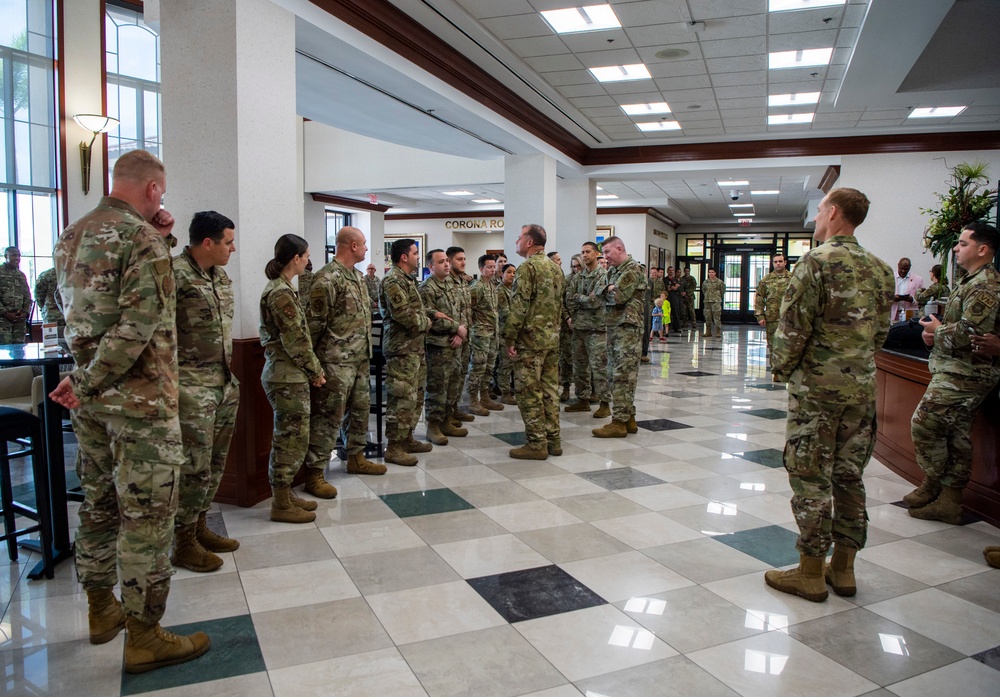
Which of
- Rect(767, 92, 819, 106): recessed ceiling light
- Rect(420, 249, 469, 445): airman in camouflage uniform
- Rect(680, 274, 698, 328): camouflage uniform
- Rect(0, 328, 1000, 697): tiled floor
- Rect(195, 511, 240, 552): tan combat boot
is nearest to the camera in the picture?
Rect(0, 328, 1000, 697): tiled floor

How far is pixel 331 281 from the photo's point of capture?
391 centimetres

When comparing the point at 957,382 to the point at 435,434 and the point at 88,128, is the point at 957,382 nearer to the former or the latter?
the point at 435,434

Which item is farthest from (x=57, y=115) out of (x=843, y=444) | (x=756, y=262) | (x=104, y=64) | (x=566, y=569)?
(x=756, y=262)

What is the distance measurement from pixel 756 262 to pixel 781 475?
21659mm

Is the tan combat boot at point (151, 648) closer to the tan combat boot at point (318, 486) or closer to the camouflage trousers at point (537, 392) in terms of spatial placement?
the tan combat boot at point (318, 486)

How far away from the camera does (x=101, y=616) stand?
96.2 inches

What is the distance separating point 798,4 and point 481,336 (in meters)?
4.17

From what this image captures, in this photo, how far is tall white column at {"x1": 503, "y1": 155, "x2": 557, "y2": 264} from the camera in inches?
408

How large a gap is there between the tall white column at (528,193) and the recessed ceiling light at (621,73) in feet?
7.93

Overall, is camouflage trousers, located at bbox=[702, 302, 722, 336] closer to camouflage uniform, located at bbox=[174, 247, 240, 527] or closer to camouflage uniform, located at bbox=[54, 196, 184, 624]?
camouflage uniform, located at bbox=[174, 247, 240, 527]

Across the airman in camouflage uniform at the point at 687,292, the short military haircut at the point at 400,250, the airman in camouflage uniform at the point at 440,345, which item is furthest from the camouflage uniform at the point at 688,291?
the short military haircut at the point at 400,250

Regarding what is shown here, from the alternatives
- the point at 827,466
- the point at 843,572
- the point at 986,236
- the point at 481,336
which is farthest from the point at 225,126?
the point at 986,236

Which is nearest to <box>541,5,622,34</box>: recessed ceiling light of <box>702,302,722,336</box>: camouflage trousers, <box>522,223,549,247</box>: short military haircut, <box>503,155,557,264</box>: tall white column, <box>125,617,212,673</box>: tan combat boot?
<box>522,223,549,247</box>: short military haircut

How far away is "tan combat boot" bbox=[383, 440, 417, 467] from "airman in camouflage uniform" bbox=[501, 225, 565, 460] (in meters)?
0.79
